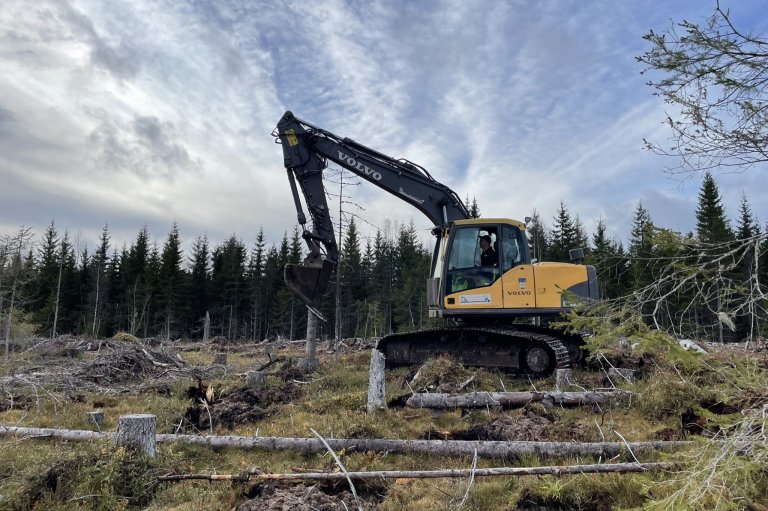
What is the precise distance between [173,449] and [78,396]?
5.53 m

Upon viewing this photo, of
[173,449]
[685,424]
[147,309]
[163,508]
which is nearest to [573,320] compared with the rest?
[685,424]

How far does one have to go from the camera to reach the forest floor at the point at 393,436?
11.4ft

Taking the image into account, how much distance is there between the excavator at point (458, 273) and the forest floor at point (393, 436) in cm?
82

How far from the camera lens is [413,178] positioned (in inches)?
489

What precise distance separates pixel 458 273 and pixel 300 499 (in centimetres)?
709

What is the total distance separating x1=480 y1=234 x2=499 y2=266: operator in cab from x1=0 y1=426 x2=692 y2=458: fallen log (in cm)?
549

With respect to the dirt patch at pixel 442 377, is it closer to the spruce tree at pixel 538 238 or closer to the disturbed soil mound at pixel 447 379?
the disturbed soil mound at pixel 447 379

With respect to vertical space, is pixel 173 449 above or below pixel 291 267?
below

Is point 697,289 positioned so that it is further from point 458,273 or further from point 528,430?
point 458,273

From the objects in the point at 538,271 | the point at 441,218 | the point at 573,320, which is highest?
the point at 441,218

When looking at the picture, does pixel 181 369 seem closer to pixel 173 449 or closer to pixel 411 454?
pixel 173 449

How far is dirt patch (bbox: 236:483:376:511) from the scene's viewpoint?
4.42 m

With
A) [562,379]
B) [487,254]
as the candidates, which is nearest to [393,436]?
[562,379]

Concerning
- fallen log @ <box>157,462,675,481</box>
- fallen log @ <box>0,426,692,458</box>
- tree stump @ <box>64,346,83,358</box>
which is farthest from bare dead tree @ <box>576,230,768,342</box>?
tree stump @ <box>64,346,83,358</box>
